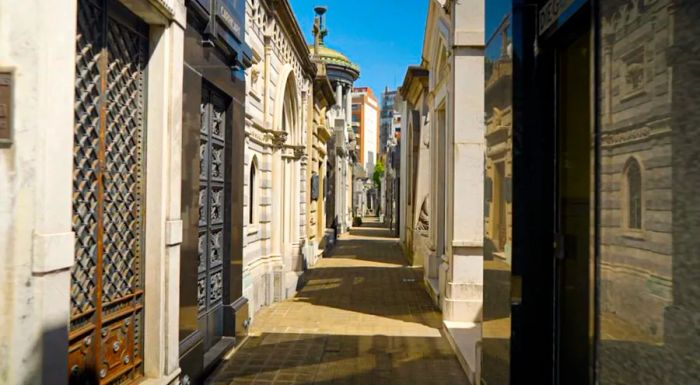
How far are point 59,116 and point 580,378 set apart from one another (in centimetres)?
302

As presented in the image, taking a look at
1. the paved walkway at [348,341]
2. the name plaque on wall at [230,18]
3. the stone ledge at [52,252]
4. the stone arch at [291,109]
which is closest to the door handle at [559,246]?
the stone ledge at [52,252]

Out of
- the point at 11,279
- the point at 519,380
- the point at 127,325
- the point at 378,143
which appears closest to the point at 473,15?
the point at 519,380

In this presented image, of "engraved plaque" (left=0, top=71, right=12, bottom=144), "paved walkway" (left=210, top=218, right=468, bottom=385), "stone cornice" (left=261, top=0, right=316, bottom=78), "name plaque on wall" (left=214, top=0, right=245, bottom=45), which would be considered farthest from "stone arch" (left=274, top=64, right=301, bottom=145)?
"engraved plaque" (left=0, top=71, right=12, bottom=144)

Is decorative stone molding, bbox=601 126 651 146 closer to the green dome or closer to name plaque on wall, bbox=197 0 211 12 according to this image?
name plaque on wall, bbox=197 0 211 12

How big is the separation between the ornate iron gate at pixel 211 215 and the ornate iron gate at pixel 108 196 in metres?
1.48

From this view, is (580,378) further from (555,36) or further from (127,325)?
(127,325)

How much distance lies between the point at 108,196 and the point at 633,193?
10.2 feet

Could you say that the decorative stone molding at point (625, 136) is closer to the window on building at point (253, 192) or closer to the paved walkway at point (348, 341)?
the paved walkway at point (348, 341)

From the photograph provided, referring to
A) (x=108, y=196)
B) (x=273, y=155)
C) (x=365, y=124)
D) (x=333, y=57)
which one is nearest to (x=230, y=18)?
(x=108, y=196)

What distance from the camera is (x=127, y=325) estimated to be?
12.3 ft

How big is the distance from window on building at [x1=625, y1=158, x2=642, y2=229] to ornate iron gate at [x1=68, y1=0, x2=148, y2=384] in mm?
2919

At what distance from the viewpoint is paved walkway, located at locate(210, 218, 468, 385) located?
5.63 m

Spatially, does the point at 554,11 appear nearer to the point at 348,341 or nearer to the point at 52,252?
the point at 52,252

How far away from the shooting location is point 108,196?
347 centimetres
